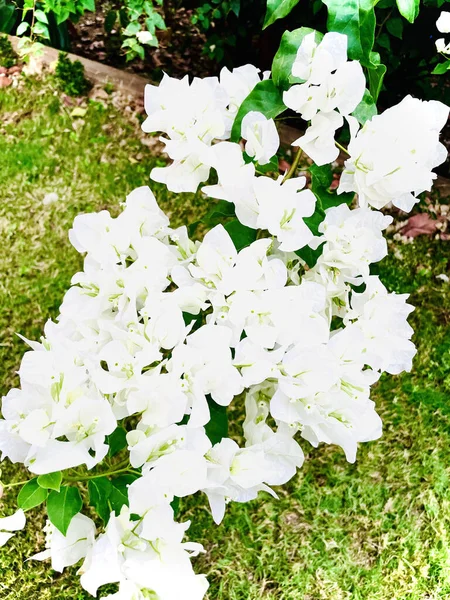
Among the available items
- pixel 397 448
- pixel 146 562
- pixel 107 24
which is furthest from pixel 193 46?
pixel 146 562

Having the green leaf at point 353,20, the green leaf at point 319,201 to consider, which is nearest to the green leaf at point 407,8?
the green leaf at point 353,20

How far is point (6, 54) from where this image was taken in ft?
8.52

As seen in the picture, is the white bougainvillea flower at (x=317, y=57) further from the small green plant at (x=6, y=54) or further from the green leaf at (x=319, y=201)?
the small green plant at (x=6, y=54)

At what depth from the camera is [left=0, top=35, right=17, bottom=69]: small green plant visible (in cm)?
257

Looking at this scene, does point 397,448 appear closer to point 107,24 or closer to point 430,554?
point 430,554

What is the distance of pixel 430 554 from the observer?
60.9 inches

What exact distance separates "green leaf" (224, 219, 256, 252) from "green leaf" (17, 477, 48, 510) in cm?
46

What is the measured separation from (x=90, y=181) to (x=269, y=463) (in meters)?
1.70

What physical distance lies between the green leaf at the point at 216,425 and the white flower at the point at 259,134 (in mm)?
388

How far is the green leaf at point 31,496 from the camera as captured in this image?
764mm

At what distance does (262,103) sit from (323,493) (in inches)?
45.4

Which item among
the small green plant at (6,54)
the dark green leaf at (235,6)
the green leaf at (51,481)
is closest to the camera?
the green leaf at (51,481)

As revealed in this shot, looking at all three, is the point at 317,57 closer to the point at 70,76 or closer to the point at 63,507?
the point at 63,507

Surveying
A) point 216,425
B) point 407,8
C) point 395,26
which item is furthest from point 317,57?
point 395,26
